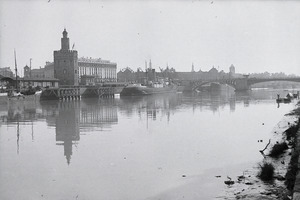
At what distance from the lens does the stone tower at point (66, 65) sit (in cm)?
8250

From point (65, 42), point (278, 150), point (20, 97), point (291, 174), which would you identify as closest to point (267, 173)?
point (291, 174)

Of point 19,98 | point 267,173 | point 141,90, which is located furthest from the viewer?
point 141,90

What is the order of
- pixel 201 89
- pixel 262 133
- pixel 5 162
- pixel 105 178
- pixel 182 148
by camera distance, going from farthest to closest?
pixel 201 89 → pixel 262 133 → pixel 182 148 → pixel 5 162 → pixel 105 178

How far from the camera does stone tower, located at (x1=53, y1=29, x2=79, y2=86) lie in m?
82.5

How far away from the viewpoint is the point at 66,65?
8331 cm

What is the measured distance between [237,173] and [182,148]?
14.2 ft

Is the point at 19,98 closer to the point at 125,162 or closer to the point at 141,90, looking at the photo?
the point at 141,90

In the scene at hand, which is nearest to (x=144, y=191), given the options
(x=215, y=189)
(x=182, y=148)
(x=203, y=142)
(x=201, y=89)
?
(x=215, y=189)

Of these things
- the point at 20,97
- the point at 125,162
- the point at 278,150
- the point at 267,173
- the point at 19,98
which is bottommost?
the point at 125,162

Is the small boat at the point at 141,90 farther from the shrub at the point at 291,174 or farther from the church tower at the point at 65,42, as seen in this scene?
the shrub at the point at 291,174

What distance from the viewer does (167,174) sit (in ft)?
37.4

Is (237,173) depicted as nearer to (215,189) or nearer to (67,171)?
(215,189)

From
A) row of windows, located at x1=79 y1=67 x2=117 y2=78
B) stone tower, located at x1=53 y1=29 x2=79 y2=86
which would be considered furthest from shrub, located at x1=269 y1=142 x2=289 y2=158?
row of windows, located at x1=79 y1=67 x2=117 y2=78

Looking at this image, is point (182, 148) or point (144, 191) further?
point (182, 148)
